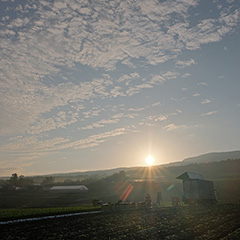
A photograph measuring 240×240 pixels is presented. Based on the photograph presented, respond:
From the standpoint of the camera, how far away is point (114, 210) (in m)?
29.7

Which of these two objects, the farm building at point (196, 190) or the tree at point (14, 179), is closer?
the farm building at point (196, 190)

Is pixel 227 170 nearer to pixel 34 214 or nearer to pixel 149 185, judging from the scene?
pixel 149 185

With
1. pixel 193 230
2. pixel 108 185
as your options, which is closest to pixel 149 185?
pixel 108 185

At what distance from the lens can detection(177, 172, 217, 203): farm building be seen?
43188 mm

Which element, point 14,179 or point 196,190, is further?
point 14,179

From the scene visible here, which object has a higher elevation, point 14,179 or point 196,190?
point 14,179

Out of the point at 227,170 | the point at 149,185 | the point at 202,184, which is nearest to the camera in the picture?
the point at 202,184

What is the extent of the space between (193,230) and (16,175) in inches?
3442

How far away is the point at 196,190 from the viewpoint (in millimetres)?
43469

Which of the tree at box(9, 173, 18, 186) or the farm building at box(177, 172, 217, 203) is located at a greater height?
the tree at box(9, 173, 18, 186)

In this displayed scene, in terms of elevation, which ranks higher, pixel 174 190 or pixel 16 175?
pixel 16 175

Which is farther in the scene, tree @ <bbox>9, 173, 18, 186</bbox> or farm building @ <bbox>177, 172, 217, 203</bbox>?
tree @ <bbox>9, 173, 18, 186</bbox>

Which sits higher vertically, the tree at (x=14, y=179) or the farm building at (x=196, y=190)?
the tree at (x=14, y=179)

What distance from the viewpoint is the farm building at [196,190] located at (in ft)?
142
